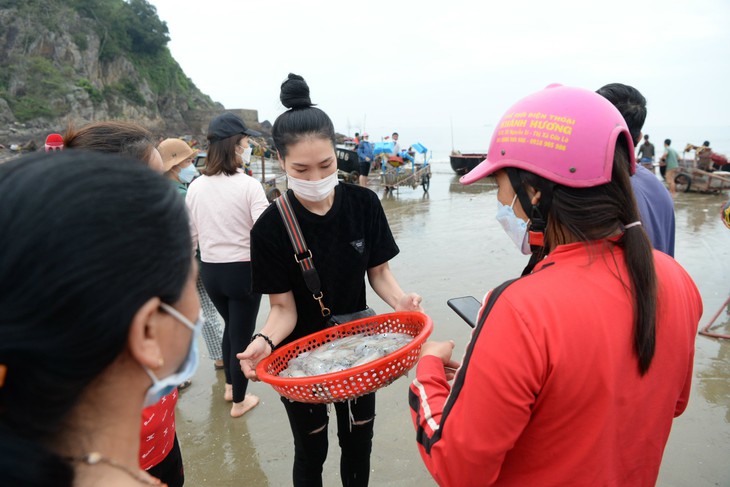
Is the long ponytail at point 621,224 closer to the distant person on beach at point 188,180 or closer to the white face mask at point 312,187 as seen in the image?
the white face mask at point 312,187

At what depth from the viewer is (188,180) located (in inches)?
171

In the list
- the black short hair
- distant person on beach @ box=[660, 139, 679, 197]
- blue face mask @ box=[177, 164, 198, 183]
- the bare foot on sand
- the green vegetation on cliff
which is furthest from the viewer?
the green vegetation on cliff

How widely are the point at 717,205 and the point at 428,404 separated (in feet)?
44.1

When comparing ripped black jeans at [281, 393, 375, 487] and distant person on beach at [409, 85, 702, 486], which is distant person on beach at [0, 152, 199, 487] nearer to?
distant person on beach at [409, 85, 702, 486]

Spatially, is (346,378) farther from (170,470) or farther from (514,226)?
(170,470)

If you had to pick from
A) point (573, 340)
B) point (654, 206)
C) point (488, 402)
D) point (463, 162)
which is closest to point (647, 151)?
point (463, 162)

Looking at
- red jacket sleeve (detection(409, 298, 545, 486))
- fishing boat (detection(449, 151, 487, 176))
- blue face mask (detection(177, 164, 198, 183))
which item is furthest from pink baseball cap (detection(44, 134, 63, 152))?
fishing boat (detection(449, 151, 487, 176))

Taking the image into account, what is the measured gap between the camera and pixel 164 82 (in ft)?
200

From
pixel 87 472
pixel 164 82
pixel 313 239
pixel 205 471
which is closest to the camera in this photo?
pixel 87 472

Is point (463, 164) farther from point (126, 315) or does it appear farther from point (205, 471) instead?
point (126, 315)

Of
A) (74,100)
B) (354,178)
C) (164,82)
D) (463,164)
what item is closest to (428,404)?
(354,178)

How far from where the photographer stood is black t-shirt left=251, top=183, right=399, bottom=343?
2.20 m

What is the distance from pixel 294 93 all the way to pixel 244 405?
250 cm

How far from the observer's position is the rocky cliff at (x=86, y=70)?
1813 inches
